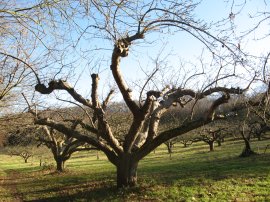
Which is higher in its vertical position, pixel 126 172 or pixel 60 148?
pixel 60 148

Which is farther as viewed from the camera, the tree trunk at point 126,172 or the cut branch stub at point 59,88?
the tree trunk at point 126,172

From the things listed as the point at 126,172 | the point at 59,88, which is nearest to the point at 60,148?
the point at 126,172

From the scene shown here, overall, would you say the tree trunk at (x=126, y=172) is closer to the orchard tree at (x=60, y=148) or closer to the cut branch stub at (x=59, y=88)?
the cut branch stub at (x=59, y=88)

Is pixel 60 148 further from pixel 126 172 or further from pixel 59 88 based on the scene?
pixel 59 88

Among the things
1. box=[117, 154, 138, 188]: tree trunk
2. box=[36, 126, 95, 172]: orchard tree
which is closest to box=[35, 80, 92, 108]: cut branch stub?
box=[117, 154, 138, 188]: tree trunk

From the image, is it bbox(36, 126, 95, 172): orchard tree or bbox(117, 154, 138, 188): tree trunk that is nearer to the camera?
bbox(117, 154, 138, 188): tree trunk

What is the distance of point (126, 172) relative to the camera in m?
14.7

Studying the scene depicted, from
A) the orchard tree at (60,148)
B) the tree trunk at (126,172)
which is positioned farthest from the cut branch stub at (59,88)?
the orchard tree at (60,148)

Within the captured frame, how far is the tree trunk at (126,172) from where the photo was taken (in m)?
14.6

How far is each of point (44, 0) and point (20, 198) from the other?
37.2 feet

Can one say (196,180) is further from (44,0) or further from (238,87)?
(44,0)

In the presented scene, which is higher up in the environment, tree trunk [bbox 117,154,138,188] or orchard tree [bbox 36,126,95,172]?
orchard tree [bbox 36,126,95,172]

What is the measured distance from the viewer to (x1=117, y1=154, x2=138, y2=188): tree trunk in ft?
48.1

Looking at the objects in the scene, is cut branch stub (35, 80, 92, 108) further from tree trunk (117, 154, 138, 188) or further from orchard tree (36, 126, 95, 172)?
orchard tree (36, 126, 95, 172)
